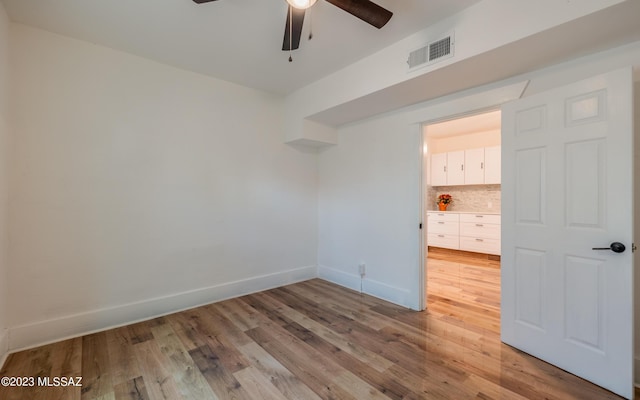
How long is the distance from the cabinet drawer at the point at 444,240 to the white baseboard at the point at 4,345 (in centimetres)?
681

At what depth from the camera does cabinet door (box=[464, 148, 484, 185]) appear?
5789mm

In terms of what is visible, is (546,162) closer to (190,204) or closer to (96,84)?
(190,204)

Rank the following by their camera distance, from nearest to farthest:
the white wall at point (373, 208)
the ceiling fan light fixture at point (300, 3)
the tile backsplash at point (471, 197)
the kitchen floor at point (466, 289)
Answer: the ceiling fan light fixture at point (300, 3) → the kitchen floor at point (466, 289) → the white wall at point (373, 208) → the tile backsplash at point (471, 197)

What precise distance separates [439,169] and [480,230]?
5.67ft

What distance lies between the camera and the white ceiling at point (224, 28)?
2023mm

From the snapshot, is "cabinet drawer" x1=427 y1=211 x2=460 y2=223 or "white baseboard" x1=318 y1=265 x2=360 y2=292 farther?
"cabinet drawer" x1=427 y1=211 x2=460 y2=223

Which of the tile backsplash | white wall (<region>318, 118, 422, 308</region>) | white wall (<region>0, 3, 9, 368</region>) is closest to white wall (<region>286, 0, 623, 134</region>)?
white wall (<region>318, 118, 422, 308</region>)

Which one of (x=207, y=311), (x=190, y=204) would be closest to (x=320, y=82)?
(x=190, y=204)

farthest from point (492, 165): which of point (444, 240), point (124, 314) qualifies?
point (124, 314)

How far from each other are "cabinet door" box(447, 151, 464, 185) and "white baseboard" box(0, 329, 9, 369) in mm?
7185

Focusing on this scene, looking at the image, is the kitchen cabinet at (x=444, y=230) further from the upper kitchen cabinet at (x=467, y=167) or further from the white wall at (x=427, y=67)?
the white wall at (x=427, y=67)

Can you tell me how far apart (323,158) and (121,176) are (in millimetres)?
2669

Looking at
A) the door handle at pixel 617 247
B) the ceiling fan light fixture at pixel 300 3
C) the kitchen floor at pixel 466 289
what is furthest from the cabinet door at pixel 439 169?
the ceiling fan light fixture at pixel 300 3

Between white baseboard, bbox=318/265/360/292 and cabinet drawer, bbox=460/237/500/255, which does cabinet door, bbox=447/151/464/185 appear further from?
white baseboard, bbox=318/265/360/292
